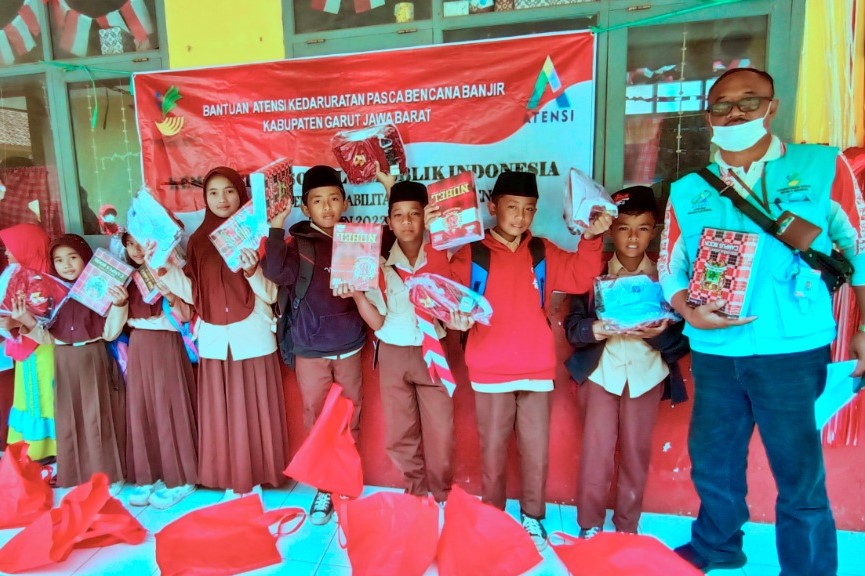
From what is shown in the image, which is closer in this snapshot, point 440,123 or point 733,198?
point 733,198

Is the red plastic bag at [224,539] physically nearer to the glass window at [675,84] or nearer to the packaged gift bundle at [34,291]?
the packaged gift bundle at [34,291]

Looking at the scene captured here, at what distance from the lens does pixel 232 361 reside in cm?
264

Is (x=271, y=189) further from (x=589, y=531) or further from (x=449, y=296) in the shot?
(x=589, y=531)

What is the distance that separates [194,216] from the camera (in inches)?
113

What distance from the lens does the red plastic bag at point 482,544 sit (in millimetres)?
2090

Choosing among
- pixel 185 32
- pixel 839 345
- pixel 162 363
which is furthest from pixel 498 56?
pixel 162 363

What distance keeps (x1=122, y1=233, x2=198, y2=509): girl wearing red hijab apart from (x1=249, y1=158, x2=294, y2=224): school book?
0.75 metres

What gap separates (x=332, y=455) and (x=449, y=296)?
0.99 m

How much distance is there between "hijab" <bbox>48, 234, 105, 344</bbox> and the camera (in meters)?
2.72

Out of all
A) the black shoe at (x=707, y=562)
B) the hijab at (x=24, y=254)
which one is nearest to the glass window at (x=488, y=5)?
the black shoe at (x=707, y=562)

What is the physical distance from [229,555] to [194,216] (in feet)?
5.58

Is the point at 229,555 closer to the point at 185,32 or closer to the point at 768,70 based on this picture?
the point at 185,32

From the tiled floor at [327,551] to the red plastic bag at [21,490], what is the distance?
0.08 meters

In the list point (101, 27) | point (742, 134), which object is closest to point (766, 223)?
point (742, 134)
